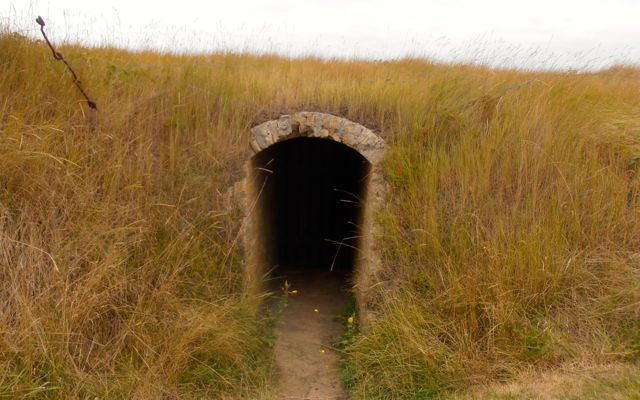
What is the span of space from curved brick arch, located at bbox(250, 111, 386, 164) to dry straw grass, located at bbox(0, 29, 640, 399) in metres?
0.15

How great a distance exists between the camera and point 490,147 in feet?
19.1

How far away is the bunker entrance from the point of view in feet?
31.5

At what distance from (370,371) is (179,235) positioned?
2.23 metres

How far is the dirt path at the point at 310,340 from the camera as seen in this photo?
18.2ft

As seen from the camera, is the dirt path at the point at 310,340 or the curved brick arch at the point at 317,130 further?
the curved brick arch at the point at 317,130

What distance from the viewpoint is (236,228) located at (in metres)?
5.84

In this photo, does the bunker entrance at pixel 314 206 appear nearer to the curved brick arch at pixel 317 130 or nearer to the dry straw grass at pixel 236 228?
the curved brick arch at pixel 317 130

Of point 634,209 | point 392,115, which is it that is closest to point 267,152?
point 392,115

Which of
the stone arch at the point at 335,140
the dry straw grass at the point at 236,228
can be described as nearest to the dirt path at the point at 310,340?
the dry straw grass at the point at 236,228

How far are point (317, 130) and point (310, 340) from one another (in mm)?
2474

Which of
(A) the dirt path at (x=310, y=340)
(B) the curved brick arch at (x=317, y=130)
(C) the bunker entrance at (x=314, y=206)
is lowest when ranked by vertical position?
(A) the dirt path at (x=310, y=340)

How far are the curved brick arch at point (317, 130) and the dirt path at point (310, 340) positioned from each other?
2226 millimetres

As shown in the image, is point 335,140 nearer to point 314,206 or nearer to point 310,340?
point 310,340

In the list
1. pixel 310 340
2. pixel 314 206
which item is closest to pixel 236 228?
pixel 310 340
